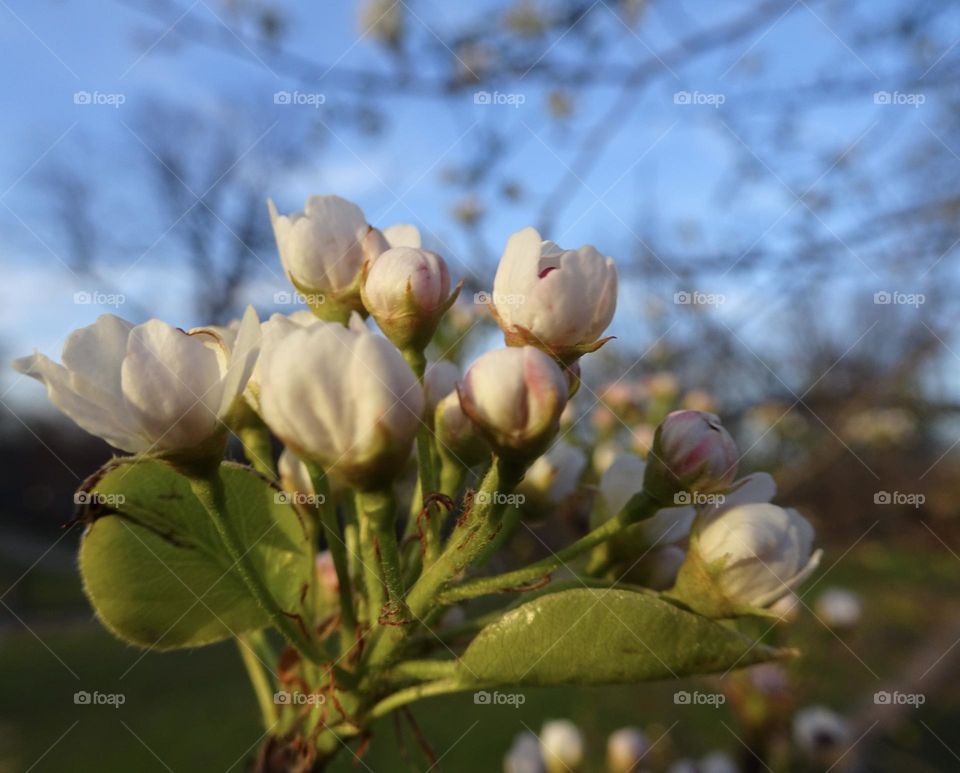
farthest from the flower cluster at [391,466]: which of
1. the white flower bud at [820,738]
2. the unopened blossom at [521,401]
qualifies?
the white flower bud at [820,738]

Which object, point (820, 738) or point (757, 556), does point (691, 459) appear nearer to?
point (757, 556)

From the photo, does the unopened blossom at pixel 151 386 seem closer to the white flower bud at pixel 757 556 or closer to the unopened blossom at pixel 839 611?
the white flower bud at pixel 757 556

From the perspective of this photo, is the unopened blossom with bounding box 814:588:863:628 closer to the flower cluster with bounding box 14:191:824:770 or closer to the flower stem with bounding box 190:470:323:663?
the flower cluster with bounding box 14:191:824:770

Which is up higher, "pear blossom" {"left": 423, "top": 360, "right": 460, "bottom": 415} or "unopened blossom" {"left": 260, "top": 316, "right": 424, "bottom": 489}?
"unopened blossom" {"left": 260, "top": 316, "right": 424, "bottom": 489}

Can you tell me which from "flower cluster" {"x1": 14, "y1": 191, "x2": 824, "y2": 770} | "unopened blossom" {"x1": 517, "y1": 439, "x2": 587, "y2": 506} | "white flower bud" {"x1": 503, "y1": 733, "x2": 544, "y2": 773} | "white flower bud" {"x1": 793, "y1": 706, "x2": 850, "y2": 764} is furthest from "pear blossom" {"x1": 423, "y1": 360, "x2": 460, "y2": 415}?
"white flower bud" {"x1": 793, "y1": 706, "x2": 850, "y2": 764}

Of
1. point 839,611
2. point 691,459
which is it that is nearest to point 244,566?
point 691,459
